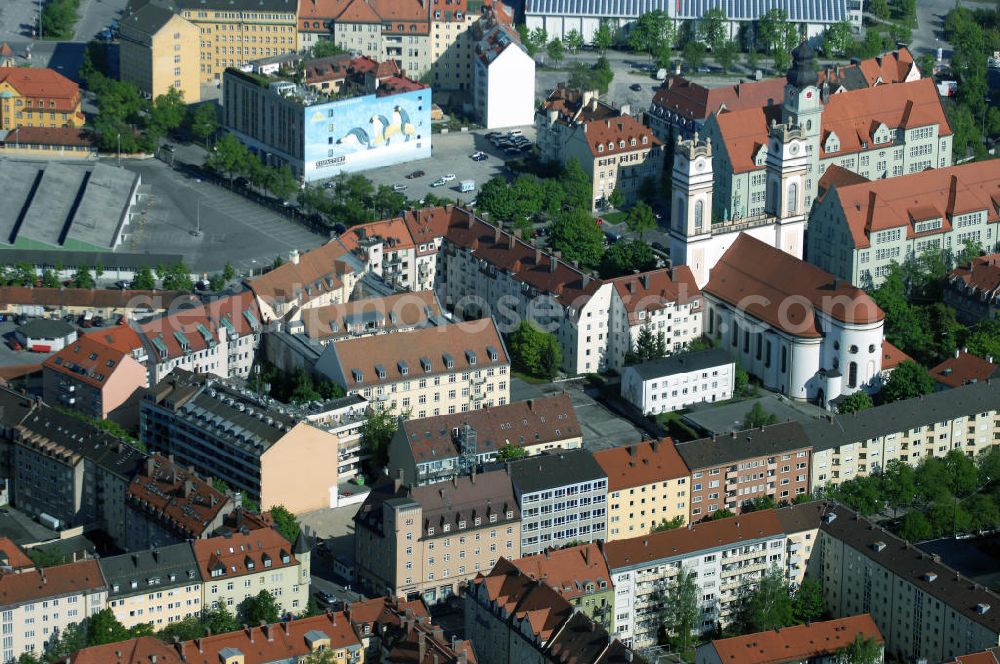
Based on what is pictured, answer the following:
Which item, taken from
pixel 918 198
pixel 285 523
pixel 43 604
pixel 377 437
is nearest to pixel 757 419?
pixel 377 437

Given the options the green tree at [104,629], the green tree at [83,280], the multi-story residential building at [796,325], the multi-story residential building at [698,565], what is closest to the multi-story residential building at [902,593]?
the multi-story residential building at [698,565]

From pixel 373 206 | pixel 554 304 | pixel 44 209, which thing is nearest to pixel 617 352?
pixel 554 304

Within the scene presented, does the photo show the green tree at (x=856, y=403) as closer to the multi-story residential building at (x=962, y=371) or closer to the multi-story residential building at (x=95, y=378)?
the multi-story residential building at (x=962, y=371)

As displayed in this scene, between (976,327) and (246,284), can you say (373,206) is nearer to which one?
(246,284)

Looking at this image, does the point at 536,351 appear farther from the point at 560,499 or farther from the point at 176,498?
the point at 176,498

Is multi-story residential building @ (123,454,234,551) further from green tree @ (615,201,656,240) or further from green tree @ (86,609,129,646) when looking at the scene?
green tree @ (615,201,656,240)
